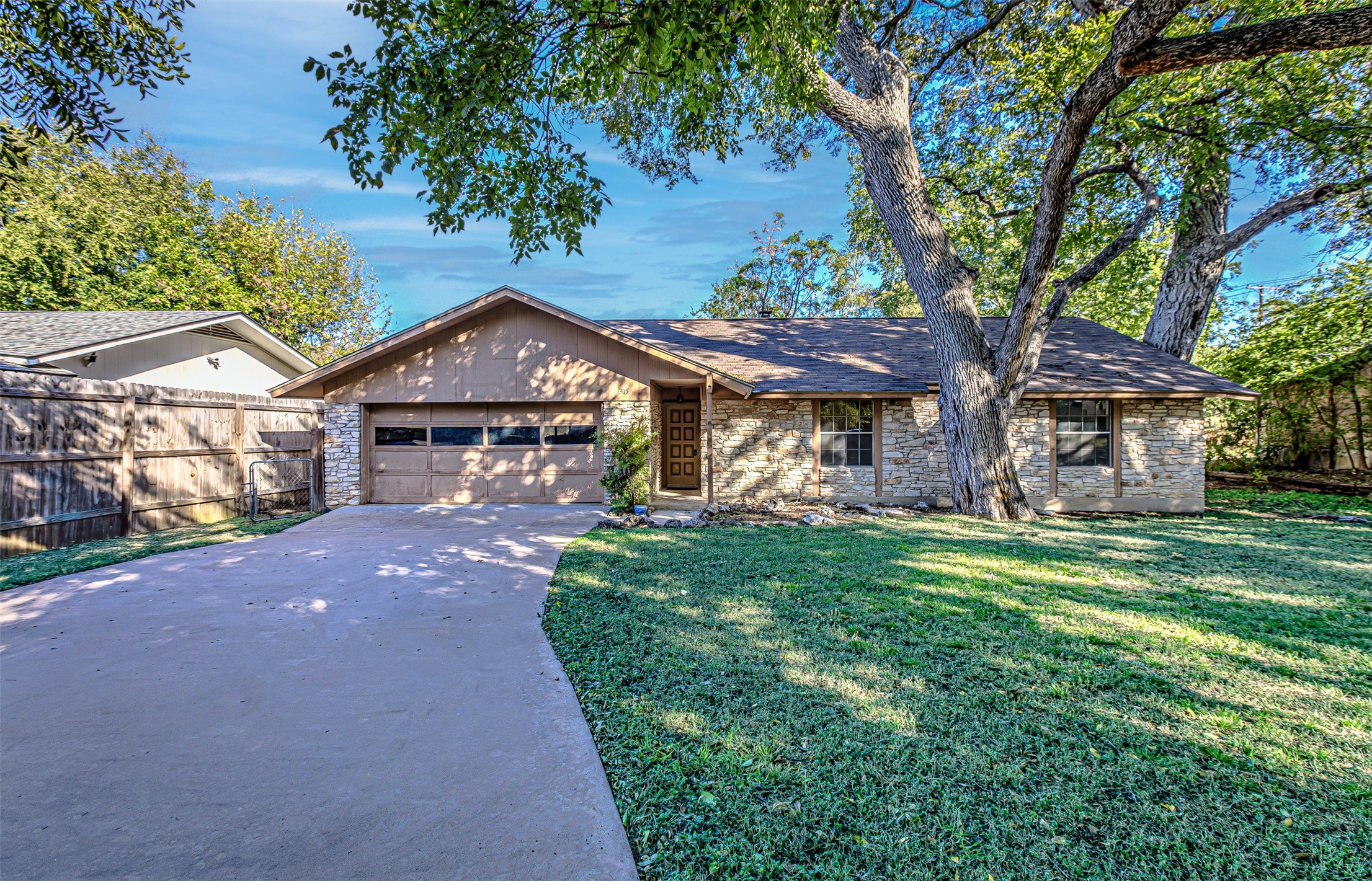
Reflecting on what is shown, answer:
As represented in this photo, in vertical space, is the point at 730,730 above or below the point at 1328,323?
below

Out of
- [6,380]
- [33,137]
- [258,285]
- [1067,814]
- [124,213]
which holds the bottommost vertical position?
[1067,814]

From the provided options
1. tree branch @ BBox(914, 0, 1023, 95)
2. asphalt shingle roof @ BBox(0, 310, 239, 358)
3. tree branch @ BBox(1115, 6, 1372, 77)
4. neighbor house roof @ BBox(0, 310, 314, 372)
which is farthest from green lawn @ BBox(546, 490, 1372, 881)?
asphalt shingle roof @ BBox(0, 310, 239, 358)

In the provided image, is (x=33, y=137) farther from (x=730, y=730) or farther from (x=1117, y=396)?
(x=1117, y=396)

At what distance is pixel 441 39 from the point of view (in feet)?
19.4

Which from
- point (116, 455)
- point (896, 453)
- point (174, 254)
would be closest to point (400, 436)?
point (116, 455)

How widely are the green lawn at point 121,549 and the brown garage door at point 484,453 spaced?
225 cm

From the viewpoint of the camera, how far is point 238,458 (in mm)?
10930

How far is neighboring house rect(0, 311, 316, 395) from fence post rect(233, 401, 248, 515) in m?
2.50

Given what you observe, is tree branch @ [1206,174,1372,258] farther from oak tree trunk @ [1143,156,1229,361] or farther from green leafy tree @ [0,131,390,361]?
green leafy tree @ [0,131,390,361]

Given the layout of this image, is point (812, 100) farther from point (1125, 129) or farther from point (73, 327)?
point (73, 327)

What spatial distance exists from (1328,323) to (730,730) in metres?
19.0

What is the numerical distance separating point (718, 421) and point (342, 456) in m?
7.87

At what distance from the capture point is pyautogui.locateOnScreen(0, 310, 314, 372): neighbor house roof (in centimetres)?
1036

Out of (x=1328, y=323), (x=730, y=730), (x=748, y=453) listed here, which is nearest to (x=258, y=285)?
(x=748, y=453)
